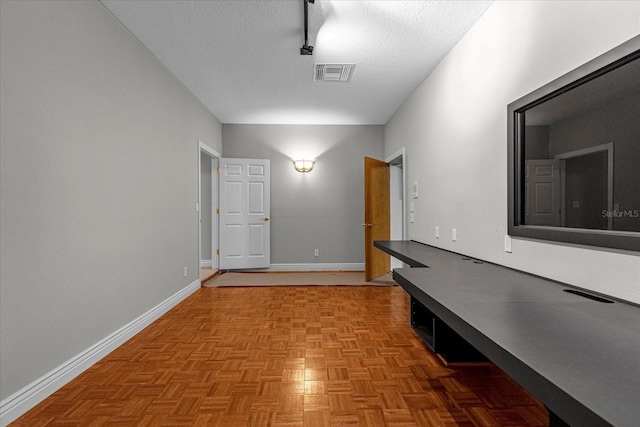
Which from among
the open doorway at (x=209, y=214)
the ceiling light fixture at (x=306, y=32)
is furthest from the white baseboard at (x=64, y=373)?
the ceiling light fixture at (x=306, y=32)

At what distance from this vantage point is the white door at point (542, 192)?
1.79 m

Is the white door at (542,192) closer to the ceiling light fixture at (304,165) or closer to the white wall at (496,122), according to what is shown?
the white wall at (496,122)

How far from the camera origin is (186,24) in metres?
2.81

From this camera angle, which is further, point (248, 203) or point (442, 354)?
point (248, 203)

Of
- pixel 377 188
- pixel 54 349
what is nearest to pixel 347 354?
pixel 54 349

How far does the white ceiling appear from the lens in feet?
8.51

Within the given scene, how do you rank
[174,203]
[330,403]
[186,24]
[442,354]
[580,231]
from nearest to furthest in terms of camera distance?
[580,231], [330,403], [442,354], [186,24], [174,203]

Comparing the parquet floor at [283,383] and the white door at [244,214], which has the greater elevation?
the white door at [244,214]

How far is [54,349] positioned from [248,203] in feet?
13.3

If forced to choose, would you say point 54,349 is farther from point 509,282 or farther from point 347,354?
point 509,282

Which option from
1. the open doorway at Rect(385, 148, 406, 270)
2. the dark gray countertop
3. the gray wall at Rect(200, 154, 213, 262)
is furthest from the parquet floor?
the gray wall at Rect(200, 154, 213, 262)

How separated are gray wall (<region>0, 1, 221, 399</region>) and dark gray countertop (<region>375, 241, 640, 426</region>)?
2.07 m

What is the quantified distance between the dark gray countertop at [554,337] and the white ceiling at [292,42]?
6.97 ft

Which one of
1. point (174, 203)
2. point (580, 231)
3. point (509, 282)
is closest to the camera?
point (580, 231)
